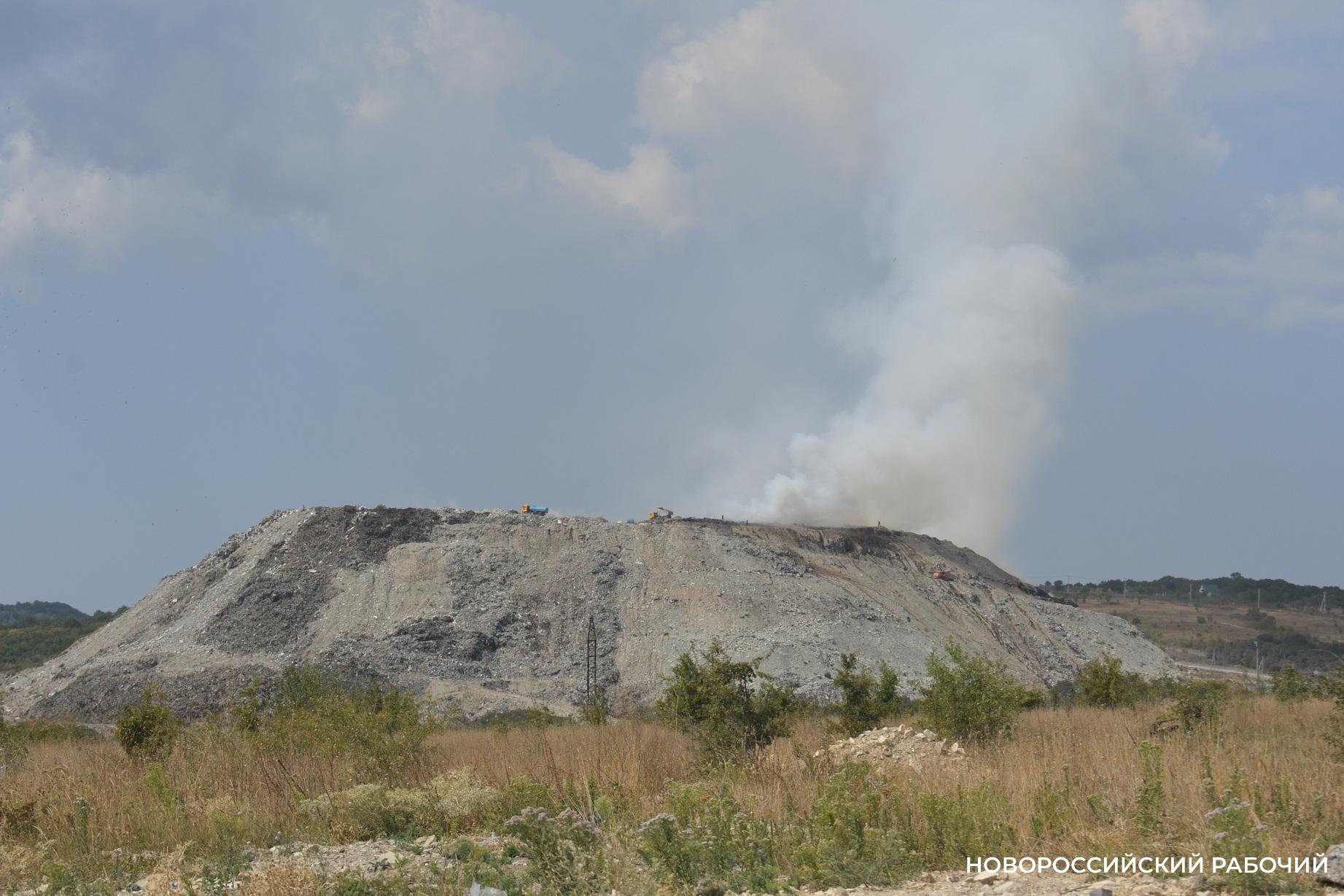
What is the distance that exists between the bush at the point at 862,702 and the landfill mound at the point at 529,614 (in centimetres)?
2368

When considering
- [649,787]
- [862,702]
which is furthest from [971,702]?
[649,787]

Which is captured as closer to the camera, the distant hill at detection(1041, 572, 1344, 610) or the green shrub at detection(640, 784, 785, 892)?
the green shrub at detection(640, 784, 785, 892)

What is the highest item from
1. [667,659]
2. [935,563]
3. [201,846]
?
[935,563]

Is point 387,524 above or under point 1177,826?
above

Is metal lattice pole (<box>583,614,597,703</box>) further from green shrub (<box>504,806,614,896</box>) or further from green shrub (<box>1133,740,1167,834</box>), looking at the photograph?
green shrub (<box>1133,740,1167,834</box>)

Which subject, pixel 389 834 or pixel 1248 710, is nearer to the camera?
pixel 389 834

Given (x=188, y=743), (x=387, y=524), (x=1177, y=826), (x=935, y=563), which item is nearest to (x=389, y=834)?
(x=188, y=743)

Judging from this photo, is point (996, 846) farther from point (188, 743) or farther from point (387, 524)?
point (387, 524)

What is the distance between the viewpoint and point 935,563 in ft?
266

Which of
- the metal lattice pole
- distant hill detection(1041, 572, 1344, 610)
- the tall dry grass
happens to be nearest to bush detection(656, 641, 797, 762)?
the tall dry grass

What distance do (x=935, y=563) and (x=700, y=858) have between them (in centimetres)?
7583

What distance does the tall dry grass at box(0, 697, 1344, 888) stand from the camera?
8.01 metres

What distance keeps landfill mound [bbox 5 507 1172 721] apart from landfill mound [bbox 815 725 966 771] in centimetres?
2901

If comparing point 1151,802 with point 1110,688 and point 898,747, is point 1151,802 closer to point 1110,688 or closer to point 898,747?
point 898,747
